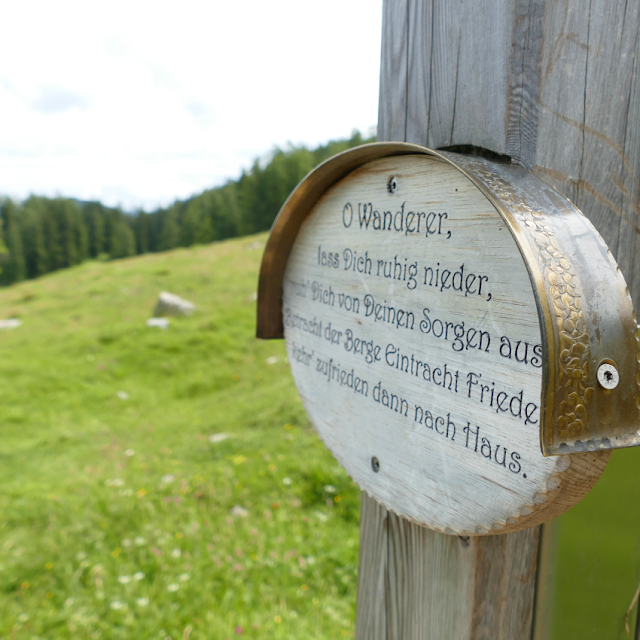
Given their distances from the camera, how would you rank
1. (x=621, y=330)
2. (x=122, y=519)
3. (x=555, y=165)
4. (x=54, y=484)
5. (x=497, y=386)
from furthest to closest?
1. (x=54, y=484)
2. (x=122, y=519)
3. (x=555, y=165)
4. (x=497, y=386)
5. (x=621, y=330)

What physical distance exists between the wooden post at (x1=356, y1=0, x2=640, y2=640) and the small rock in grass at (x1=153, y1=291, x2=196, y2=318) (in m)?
10.6

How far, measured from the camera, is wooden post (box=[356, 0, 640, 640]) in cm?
115

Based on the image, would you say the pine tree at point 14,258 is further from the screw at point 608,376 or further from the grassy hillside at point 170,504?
the screw at point 608,376

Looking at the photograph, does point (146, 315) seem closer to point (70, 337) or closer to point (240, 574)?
point (70, 337)

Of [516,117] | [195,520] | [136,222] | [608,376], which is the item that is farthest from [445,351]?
[136,222]

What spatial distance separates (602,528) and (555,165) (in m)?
0.88

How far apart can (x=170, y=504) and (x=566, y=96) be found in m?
4.18

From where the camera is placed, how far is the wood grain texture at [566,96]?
1.15 meters

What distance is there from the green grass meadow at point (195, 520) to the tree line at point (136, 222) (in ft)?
124

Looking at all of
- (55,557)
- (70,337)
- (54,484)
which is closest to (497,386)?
(55,557)

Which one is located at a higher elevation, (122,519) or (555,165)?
(555,165)

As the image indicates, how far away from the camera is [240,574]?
345cm

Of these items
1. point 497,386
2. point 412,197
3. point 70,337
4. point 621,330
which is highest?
point 412,197

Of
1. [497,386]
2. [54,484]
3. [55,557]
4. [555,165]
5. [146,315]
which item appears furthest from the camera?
[146,315]
